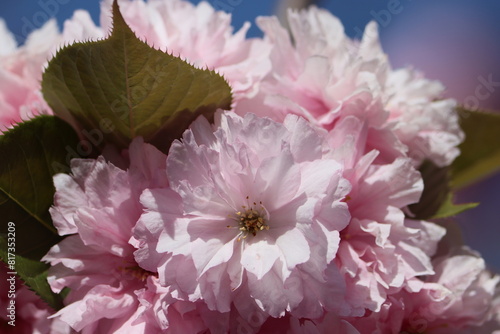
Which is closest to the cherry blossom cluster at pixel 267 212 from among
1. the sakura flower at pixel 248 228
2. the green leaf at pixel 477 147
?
the sakura flower at pixel 248 228

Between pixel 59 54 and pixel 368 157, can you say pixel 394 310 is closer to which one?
pixel 368 157

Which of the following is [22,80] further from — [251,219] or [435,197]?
[435,197]

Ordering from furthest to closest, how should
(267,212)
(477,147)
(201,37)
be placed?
1. (477,147)
2. (201,37)
3. (267,212)

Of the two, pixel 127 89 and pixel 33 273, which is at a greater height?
pixel 127 89

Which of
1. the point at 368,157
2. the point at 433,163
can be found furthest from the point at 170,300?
the point at 433,163

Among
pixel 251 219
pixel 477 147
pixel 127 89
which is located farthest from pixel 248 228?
pixel 477 147

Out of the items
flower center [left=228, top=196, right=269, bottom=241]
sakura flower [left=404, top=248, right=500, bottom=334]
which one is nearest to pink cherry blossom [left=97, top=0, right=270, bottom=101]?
flower center [left=228, top=196, right=269, bottom=241]
